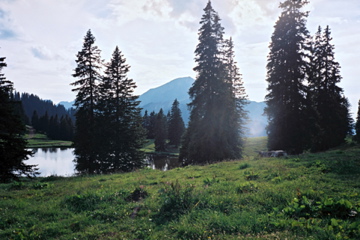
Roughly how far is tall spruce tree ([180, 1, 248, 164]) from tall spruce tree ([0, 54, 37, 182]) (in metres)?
17.7

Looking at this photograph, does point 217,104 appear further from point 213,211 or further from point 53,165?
point 53,165

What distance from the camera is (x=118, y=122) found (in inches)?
1217

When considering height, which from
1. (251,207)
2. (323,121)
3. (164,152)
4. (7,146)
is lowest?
(164,152)

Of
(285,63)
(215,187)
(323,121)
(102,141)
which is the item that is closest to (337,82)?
(323,121)

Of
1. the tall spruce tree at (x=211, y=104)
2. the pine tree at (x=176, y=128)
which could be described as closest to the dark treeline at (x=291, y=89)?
the tall spruce tree at (x=211, y=104)

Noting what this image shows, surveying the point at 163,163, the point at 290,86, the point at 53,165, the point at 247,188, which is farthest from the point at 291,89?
the point at 53,165

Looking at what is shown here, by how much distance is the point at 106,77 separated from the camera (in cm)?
3083

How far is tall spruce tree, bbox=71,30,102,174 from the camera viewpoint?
28078mm

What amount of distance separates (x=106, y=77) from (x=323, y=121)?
31.7 meters

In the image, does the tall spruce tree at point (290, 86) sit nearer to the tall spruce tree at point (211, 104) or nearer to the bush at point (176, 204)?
the tall spruce tree at point (211, 104)

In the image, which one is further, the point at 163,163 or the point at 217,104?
the point at 163,163

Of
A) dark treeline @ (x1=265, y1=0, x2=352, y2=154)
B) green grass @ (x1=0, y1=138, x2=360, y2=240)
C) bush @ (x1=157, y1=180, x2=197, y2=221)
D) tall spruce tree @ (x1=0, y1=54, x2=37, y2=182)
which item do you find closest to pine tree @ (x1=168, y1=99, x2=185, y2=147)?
dark treeline @ (x1=265, y1=0, x2=352, y2=154)

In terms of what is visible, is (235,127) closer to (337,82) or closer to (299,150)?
(299,150)

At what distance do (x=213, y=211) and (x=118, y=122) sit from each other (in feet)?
85.0
